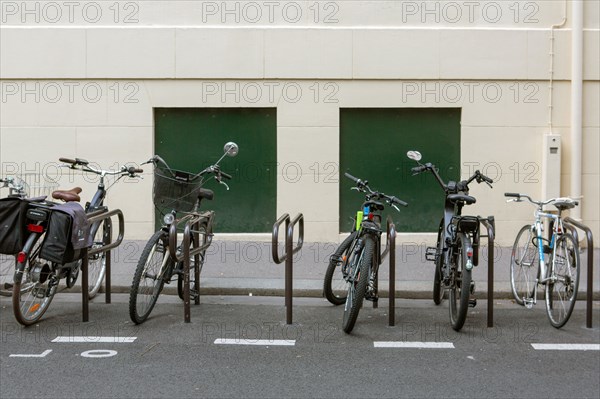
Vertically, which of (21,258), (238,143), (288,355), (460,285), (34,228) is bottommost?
(288,355)

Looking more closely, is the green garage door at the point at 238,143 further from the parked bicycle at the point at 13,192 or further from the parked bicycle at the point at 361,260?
the parked bicycle at the point at 361,260

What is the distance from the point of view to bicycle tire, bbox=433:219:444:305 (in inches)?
289

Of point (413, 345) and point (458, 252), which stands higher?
point (458, 252)

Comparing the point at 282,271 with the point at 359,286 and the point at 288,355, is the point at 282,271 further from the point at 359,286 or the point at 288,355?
the point at 288,355

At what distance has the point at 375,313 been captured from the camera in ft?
24.9

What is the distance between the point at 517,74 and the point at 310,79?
3030 mm

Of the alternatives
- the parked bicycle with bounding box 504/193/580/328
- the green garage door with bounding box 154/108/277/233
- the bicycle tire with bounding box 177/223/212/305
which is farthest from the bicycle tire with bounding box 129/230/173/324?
the green garage door with bounding box 154/108/277/233

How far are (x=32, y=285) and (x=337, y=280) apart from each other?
10.5 feet

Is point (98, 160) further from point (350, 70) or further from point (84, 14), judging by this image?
point (350, 70)

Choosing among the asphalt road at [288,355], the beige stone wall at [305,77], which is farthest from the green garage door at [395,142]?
the asphalt road at [288,355]

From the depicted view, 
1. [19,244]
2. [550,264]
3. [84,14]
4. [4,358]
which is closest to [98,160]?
[84,14]

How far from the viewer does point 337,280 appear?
8344 millimetres

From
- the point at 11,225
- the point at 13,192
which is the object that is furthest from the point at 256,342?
the point at 13,192

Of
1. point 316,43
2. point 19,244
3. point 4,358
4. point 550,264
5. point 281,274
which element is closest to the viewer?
point 4,358
